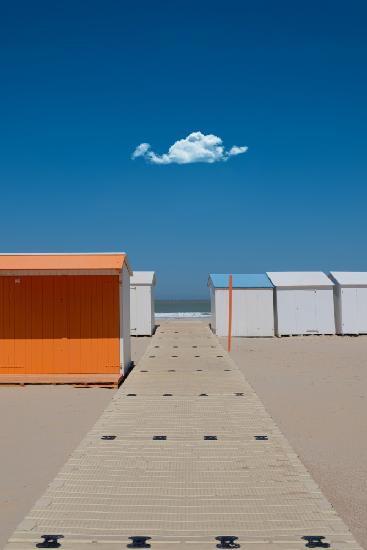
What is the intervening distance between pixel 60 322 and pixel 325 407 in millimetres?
6446

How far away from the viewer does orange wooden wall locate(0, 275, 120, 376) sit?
11.6 m

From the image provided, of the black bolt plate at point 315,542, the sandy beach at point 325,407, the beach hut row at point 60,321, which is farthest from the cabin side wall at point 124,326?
the black bolt plate at point 315,542

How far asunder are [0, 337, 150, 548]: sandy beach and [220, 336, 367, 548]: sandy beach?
3.10 m

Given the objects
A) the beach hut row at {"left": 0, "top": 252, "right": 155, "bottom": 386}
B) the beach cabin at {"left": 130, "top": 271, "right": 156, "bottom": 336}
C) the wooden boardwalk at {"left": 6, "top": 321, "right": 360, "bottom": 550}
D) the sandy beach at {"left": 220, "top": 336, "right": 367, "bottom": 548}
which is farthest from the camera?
the beach cabin at {"left": 130, "top": 271, "right": 156, "bottom": 336}

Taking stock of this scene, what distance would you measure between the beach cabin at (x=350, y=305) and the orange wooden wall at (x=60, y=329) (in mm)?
14587

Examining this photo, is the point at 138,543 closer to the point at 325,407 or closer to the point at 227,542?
the point at 227,542

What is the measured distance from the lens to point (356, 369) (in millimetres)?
13500

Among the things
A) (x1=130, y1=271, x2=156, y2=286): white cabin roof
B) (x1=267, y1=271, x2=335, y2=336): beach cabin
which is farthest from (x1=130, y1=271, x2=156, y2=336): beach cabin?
(x1=267, y1=271, x2=335, y2=336): beach cabin

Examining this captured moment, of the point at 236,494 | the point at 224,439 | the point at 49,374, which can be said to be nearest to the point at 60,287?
the point at 49,374

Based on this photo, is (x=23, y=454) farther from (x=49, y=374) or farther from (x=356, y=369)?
(x=356, y=369)

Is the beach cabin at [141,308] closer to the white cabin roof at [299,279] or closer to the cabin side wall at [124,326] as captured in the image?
the white cabin roof at [299,279]

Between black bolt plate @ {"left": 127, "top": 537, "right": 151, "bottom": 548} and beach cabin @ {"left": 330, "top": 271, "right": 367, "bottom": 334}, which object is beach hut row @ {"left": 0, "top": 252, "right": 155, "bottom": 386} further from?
beach cabin @ {"left": 330, "top": 271, "right": 367, "bottom": 334}

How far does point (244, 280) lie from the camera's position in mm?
23547

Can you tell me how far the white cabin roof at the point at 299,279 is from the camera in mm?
22969
